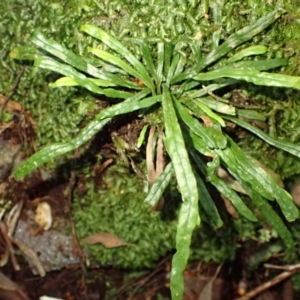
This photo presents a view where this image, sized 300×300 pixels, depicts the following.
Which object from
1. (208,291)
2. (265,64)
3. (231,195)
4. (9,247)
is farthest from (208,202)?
(9,247)

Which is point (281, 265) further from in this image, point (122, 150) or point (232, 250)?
point (122, 150)

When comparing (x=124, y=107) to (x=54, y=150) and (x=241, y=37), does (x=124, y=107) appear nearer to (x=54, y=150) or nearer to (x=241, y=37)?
(x=54, y=150)

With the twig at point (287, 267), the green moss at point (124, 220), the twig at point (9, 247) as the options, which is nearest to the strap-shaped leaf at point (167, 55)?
the green moss at point (124, 220)

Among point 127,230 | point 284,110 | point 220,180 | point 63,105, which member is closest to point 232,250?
point 127,230

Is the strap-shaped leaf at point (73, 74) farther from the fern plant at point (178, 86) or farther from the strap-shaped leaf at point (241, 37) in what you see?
the strap-shaped leaf at point (241, 37)

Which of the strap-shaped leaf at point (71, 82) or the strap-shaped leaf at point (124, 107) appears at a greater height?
the strap-shaped leaf at point (71, 82)

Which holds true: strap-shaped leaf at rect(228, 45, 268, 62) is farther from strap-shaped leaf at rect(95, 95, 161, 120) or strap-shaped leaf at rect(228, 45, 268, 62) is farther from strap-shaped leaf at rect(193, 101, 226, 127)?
strap-shaped leaf at rect(95, 95, 161, 120)
